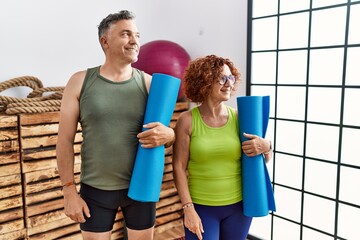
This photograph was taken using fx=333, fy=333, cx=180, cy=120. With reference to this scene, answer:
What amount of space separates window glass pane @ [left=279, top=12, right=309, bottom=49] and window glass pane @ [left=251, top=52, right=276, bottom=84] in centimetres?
11

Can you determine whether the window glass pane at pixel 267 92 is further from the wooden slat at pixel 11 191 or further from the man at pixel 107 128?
the wooden slat at pixel 11 191

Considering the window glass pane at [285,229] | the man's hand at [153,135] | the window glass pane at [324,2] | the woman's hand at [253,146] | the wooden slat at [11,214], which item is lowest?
the window glass pane at [285,229]

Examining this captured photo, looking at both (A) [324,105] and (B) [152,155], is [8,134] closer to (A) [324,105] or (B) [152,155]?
(B) [152,155]

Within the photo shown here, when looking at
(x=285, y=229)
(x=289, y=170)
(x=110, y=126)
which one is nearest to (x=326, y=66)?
(x=289, y=170)

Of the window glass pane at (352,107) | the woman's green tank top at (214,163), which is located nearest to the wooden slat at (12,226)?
the woman's green tank top at (214,163)

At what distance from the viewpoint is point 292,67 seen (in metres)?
2.13

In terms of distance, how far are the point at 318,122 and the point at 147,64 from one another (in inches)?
47.6

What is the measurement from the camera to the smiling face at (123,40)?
120 cm

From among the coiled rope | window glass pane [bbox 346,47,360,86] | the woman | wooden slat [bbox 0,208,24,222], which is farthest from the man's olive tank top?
window glass pane [bbox 346,47,360,86]

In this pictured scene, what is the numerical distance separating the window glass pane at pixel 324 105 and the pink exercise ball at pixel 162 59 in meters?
0.90

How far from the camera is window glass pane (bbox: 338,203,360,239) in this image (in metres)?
1.90

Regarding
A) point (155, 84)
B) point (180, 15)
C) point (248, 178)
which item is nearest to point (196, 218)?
point (248, 178)

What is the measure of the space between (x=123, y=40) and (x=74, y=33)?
1429 millimetres

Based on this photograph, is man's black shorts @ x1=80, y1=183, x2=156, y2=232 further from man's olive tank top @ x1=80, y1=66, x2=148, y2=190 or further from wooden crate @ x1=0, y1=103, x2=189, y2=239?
wooden crate @ x1=0, y1=103, x2=189, y2=239
